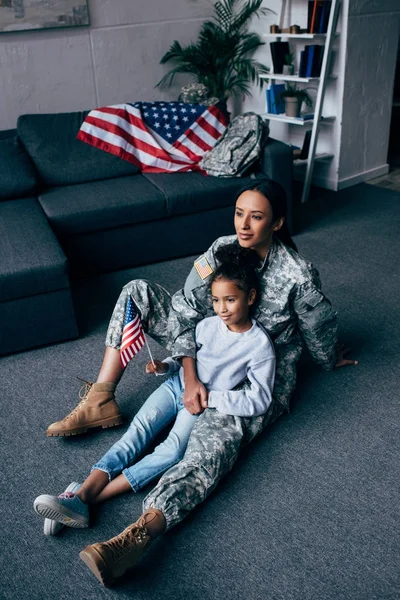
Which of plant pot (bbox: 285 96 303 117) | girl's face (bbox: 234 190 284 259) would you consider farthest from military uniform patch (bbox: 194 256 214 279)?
plant pot (bbox: 285 96 303 117)

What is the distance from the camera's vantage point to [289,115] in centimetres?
438

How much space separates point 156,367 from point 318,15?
122 inches

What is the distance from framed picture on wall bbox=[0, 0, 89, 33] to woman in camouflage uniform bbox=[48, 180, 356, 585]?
105 inches

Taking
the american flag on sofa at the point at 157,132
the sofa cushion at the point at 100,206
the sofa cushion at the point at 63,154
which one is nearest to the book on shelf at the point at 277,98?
the american flag on sofa at the point at 157,132

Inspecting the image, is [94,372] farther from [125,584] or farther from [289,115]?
[289,115]

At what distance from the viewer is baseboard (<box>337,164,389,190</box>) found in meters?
4.63

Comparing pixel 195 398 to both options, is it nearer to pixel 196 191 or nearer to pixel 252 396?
pixel 252 396

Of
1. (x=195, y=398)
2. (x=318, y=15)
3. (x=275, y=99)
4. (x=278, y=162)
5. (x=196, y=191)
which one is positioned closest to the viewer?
(x=195, y=398)

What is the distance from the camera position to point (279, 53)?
4.41 meters

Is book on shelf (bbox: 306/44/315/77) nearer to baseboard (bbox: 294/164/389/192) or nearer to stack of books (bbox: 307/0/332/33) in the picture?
stack of books (bbox: 307/0/332/33)

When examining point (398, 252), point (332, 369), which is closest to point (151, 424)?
point (332, 369)

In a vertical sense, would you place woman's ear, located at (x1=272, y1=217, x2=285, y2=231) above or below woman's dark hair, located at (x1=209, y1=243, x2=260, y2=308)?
above

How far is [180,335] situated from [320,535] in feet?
2.71

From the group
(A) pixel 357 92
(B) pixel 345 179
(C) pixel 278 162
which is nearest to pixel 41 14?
(C) pixel 278 162
